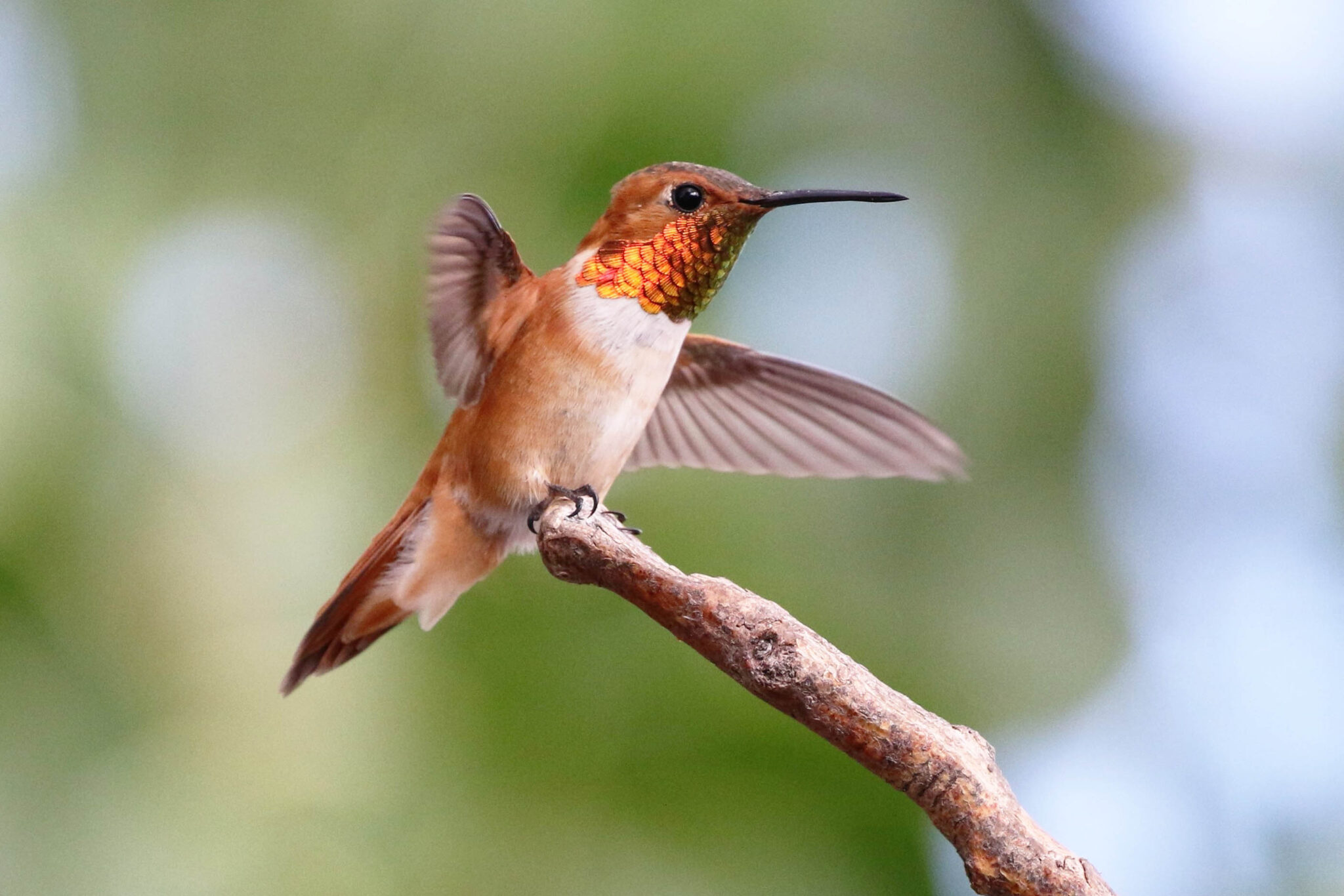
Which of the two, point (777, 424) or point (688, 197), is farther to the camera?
point (777, 424)

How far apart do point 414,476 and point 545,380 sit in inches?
42.0

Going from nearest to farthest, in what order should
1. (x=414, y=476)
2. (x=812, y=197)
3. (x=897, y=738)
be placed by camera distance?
(x=897, y=738) < (x=812, y=197) < (x=414, y=476)

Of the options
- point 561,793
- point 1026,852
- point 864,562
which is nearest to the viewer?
point 1026,852

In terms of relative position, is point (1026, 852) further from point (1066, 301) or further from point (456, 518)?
point (1066, 301)

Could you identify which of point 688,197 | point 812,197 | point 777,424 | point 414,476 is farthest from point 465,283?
point 414,476

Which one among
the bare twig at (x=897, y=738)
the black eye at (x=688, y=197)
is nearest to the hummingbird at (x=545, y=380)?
the black eye at (x=688, y=197)

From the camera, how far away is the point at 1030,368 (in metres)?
2.44

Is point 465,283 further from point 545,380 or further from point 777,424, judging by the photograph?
point 777,424

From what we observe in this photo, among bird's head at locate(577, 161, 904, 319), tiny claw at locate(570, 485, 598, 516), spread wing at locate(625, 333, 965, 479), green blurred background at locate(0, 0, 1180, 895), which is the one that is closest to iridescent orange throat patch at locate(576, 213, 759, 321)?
bird's head at locate(577, 161, 904, 319)

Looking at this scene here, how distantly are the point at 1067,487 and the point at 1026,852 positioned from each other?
1.75m

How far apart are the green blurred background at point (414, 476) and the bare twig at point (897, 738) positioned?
3.97 ft

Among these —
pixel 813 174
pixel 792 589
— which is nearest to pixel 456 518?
pixel 792 589

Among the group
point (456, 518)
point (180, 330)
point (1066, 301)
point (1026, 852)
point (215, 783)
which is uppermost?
point (1066, 301)

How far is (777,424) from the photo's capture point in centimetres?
149
